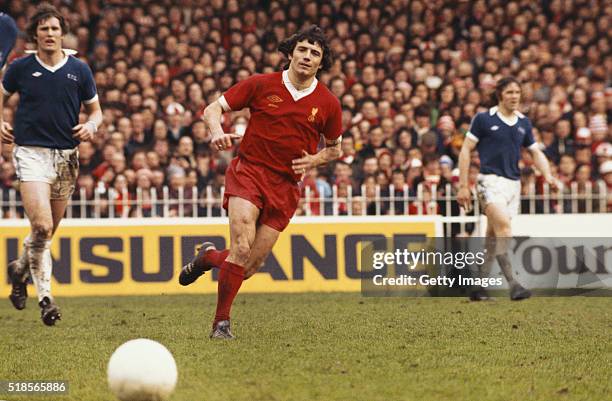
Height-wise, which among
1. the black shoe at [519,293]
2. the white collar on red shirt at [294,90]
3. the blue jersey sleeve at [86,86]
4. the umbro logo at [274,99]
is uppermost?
the blue jersey sleeve at [86,86]

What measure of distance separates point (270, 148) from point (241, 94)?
0.46 meters

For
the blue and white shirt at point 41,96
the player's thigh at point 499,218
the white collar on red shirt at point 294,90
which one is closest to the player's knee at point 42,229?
the blue and white shirt at point 41,96

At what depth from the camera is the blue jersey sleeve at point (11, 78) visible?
8.49 m

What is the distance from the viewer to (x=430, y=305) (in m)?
10.6

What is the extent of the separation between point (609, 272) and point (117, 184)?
6.57 metres

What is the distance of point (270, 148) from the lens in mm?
7625

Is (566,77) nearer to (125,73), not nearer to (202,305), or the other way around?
(125,73)

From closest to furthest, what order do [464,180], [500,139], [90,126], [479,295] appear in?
1. [90,126]
2. [464,180]
3. [500,139]
4. [479,295]

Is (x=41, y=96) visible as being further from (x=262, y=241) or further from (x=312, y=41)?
(x=312, y=41)

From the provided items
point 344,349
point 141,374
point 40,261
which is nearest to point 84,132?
point 40,261

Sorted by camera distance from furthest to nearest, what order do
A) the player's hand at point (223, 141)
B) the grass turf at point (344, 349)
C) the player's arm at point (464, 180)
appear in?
the player's arm at point (464, 180) < the player's hand at point (223, 141) < the grass turf at point (344, 349)

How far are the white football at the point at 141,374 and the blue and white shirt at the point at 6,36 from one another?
448 cm

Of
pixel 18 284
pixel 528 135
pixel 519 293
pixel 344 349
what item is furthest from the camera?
pixel 528 135

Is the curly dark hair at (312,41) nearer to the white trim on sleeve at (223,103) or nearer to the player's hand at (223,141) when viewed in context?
the white trim on sleeve at (223,103)
